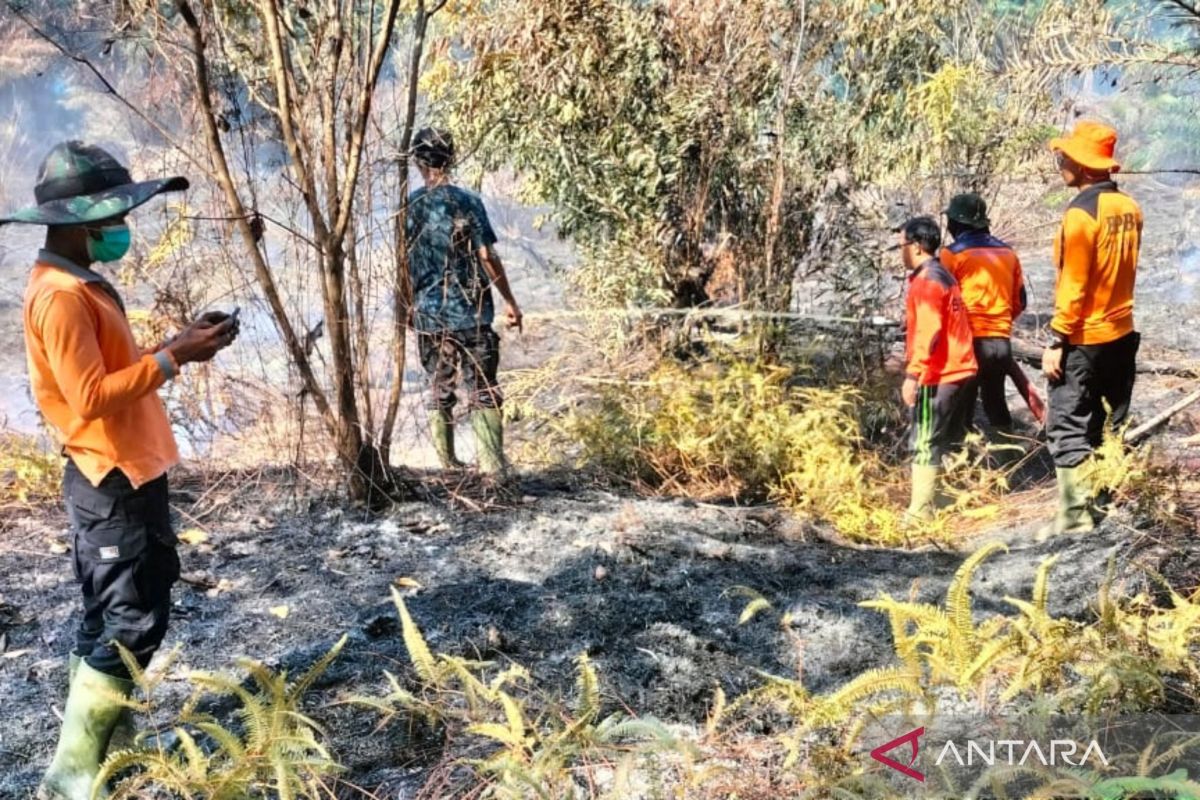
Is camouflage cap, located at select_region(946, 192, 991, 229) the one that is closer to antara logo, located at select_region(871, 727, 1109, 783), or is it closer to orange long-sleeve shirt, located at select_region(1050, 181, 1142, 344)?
orange long-sleeve shirt, located at select_region(1050, 181, 1142, 344)

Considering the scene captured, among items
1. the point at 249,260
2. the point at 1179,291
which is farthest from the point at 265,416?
the point at 1179,291

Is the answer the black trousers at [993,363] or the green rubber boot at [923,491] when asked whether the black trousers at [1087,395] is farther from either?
the black trousers at [993,363]

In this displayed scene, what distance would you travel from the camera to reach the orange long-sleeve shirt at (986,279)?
516cm

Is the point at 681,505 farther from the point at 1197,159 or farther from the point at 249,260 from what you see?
the point at 1197,159

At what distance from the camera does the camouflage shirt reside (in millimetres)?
4547

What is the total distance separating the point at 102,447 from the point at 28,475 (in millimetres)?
2816

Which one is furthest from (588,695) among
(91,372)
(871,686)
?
(91,372)

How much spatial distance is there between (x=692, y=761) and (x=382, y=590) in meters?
1.62

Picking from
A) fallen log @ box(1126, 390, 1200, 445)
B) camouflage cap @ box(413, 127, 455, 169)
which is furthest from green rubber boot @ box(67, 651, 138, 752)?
fallen log @ box(1126, 390, 1200, 445)

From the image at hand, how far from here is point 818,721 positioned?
2.53 m

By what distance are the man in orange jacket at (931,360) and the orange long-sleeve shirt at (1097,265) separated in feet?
2.41

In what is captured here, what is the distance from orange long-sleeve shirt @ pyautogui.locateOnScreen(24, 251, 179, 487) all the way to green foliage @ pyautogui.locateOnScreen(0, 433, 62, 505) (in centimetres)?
256

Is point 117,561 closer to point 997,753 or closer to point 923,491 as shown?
point 997,753

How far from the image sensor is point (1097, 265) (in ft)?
12.6
